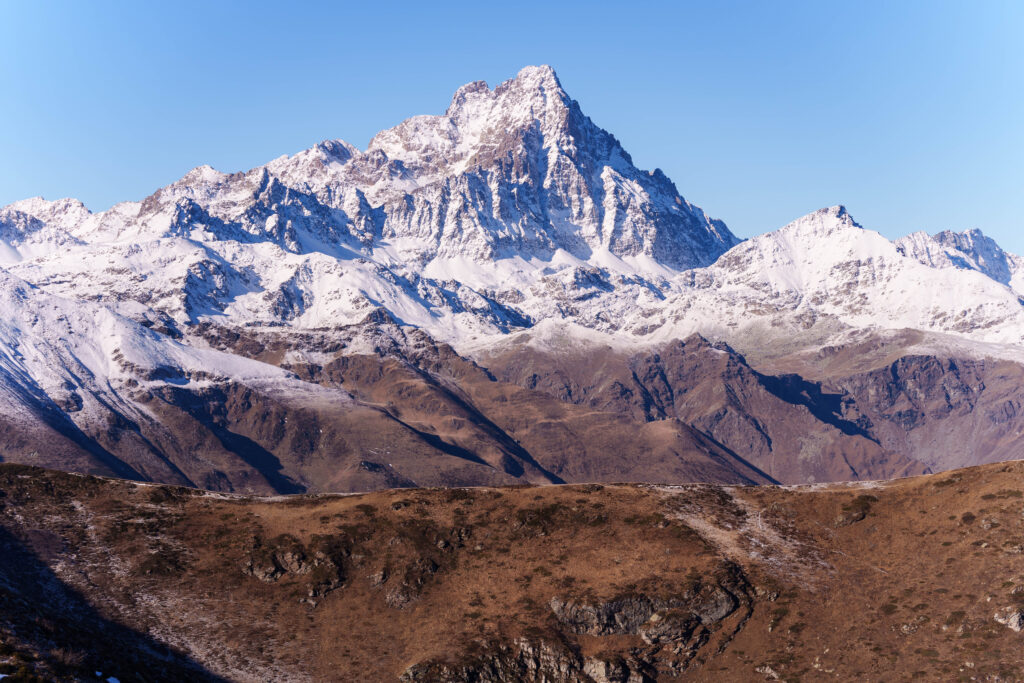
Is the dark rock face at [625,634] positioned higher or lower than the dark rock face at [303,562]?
lower

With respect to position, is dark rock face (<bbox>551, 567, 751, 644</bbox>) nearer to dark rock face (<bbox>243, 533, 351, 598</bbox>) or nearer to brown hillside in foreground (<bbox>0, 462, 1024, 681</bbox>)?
brown hillside in foreground (<bbox>0, 462, 1024, 681</bbox>)

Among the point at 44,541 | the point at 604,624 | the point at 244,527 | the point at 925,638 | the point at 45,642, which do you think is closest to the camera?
the point at 45,642

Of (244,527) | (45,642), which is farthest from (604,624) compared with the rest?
(45,642)

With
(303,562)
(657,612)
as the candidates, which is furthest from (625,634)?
(303,562)

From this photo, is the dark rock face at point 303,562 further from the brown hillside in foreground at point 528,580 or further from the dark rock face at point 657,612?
the dark rock face at point 657,612

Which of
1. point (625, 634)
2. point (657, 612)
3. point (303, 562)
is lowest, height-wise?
point (625, 634)

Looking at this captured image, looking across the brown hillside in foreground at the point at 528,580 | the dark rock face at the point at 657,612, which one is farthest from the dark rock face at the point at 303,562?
the dark rock face at the point at 657,612

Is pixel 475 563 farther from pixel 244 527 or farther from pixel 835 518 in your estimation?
pixel 835 518

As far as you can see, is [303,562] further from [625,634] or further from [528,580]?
[625,634]
